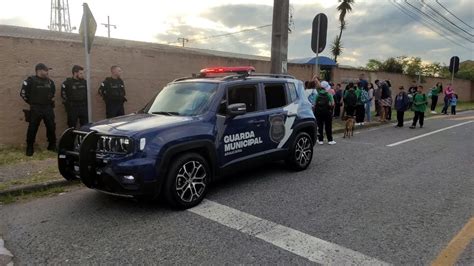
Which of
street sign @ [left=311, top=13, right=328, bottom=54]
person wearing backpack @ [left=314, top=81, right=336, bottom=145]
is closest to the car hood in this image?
person wearing backpack @ [left=314, top=81, right=336, bottom=145]

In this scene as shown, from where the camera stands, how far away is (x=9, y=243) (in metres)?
4.14

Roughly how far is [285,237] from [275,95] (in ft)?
10.0

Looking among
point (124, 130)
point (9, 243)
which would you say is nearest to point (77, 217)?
point (9, 243)

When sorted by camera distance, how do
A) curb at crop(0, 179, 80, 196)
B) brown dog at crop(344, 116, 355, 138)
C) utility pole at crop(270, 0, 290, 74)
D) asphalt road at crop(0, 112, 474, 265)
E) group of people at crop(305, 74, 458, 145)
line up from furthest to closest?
brown dog at crop(344, 116, 355, 138)
utility pole at crop(270, 0, 290, 74)
group of people at crop(305, 74, 458, 145)
curb at crop(0, 179, 80, 196)
asphalt road at crop(0, 112, 474, 265)

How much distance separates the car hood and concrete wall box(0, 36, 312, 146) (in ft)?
13.1

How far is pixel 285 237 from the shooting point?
167 inches

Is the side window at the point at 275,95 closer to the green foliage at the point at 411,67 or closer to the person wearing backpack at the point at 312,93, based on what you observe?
the person wearing backpack at the point at 312,93

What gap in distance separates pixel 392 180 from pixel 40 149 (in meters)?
7.05

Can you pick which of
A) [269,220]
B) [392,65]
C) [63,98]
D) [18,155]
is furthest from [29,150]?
[392,65]

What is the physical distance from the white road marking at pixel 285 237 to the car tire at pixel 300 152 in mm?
2188

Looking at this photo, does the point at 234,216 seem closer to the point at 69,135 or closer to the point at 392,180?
the point at 69,135

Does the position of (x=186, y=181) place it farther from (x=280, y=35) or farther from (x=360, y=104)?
(x=360, y=104)

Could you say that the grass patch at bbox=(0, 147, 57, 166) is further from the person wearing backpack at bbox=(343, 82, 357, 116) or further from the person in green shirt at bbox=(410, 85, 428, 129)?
the person in green shirt at bbox=(410, 85, 428, 129)

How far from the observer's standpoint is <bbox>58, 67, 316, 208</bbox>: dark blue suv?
4.71 m
